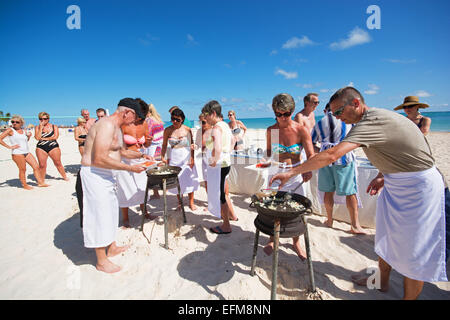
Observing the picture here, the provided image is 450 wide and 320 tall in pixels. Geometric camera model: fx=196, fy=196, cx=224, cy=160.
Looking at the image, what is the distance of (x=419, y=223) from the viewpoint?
1.70 metres

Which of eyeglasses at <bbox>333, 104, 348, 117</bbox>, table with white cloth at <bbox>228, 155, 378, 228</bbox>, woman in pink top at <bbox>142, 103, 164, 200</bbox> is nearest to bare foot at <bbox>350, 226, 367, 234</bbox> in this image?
table with white cloth at <bbox>228, 155, 378, 228</bbox>

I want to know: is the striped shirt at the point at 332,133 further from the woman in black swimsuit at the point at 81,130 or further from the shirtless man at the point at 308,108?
the woman in black swimsuit at the point at 81,130

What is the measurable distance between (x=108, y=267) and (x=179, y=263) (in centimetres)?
90

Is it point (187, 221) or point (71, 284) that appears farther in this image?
point (187, 221)

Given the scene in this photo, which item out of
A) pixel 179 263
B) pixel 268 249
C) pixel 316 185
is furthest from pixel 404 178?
pixel 179 263

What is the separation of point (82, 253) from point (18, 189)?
4.99 m

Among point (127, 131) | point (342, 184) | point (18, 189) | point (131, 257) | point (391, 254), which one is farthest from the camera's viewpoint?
point (18, 189)

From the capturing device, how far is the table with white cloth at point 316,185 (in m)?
3.52

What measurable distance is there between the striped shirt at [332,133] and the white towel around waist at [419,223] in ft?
5.05

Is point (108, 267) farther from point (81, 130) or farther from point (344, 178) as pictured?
point (81, 130)
